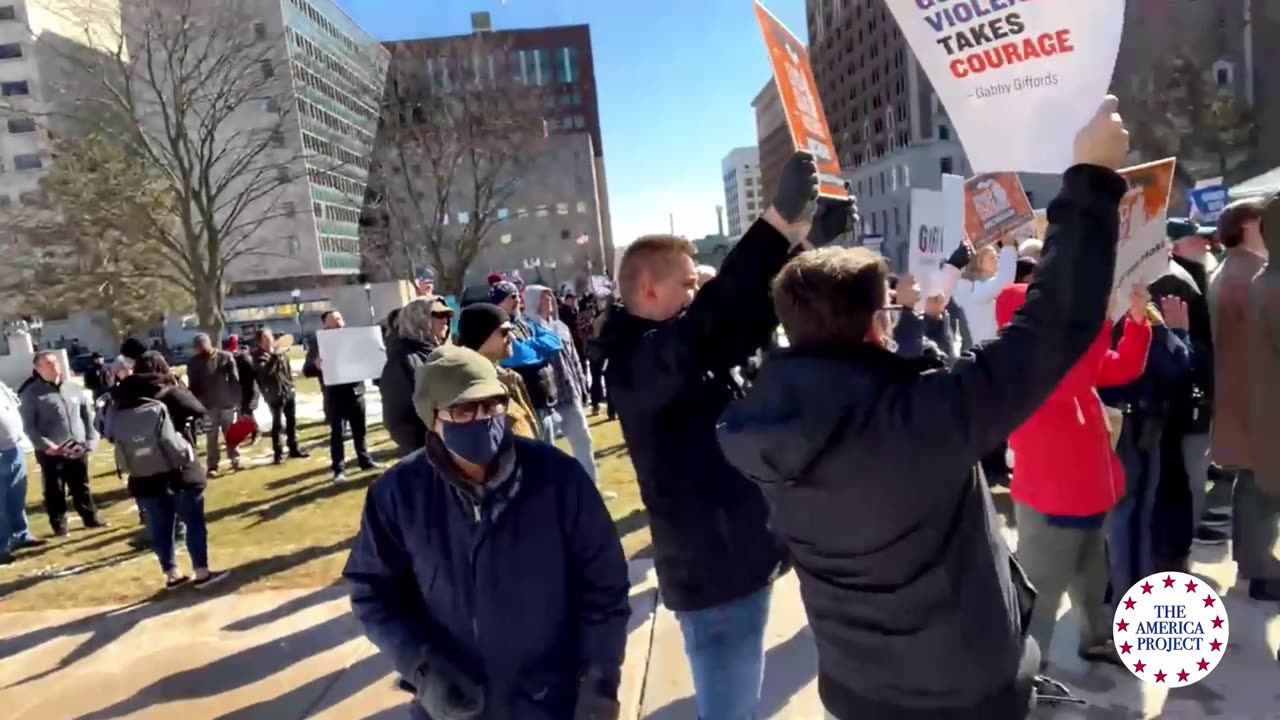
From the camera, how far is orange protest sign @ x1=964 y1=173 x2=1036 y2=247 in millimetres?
6199

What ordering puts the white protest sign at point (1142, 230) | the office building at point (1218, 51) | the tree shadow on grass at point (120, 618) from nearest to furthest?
1. the white protest sign at point (1142, 230)
2. the tree shadow on grass at point (120, 618)
3. the office building at point (1218, 51)

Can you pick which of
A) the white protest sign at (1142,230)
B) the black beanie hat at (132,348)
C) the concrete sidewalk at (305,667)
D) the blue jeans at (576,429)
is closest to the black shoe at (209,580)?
the concrete sidewalk at (305,667)

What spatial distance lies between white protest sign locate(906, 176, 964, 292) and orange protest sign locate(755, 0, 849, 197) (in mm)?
2144

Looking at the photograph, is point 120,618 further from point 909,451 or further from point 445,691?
point 909,451

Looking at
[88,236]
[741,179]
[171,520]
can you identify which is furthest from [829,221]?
[741,179]

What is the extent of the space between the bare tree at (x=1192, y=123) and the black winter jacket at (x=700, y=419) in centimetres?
4105

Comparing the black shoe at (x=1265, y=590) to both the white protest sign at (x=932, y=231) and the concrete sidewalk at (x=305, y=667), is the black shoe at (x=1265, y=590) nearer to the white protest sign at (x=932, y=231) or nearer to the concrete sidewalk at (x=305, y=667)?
the concrete sidewalk at (x=305, y=667)

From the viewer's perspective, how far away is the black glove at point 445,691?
2.02 meters

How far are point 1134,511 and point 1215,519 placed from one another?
72.7 inches

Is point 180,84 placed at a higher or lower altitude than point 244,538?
higher

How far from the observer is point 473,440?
2125 mm

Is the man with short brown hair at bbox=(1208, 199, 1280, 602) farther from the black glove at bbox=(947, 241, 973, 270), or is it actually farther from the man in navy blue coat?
the man in navy blue coat

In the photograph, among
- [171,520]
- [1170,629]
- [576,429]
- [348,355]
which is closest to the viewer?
[1170,629]

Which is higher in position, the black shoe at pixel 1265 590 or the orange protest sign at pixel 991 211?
the orange protest sign at pixel 991 211
